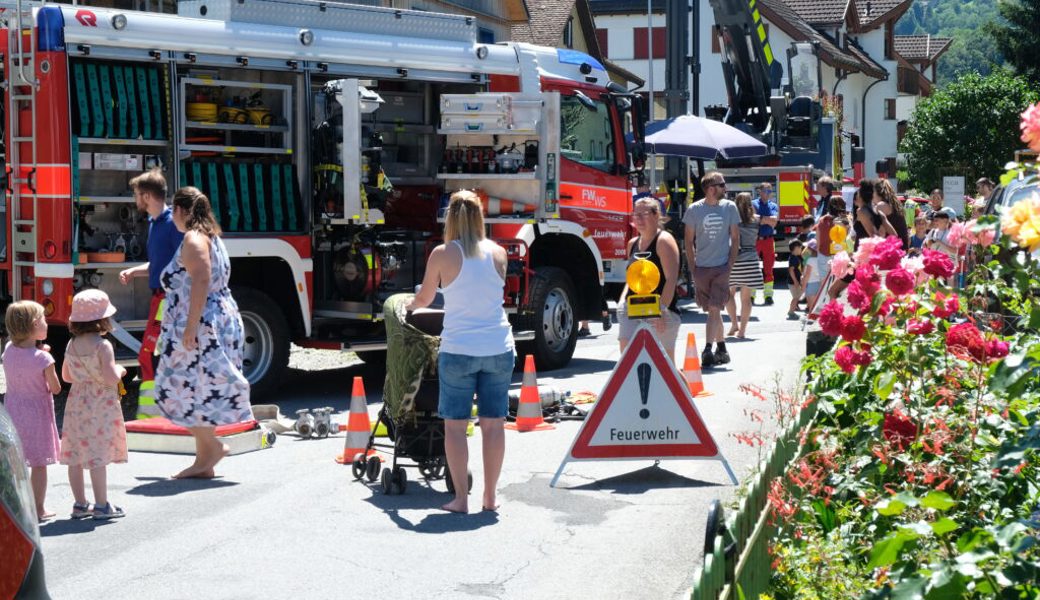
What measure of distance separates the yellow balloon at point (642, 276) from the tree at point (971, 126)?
160 feet

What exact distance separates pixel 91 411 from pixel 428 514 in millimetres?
1876

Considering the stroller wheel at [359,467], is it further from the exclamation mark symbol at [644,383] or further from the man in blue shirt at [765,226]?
the man in blue shirt at [765,226]

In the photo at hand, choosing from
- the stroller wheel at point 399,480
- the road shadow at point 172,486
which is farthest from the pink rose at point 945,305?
the road shadow at point 172,486

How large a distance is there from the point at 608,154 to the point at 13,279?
6435 millimetres

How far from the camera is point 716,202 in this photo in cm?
1472

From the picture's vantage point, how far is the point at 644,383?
8.82 m

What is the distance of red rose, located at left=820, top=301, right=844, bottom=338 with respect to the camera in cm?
639

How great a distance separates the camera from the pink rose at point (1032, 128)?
406cm

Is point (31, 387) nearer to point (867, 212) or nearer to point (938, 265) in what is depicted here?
point (938, 265)

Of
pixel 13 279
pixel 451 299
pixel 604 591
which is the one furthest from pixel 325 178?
pixel 604 591

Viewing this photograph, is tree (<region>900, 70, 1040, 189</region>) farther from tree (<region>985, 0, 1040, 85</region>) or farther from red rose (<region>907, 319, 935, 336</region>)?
red rose (<region>907, 319, 935, 336</region>)

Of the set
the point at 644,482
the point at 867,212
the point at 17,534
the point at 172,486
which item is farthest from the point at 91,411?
the point at 867,212

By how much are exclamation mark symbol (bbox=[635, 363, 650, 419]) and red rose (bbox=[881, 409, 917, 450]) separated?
2.66 m

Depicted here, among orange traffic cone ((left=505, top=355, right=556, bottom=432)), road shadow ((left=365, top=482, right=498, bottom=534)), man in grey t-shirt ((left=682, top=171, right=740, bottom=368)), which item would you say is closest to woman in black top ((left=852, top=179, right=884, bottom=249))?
man in grey t-shirt ((left=682, top=171, right=740, bottom=368))
